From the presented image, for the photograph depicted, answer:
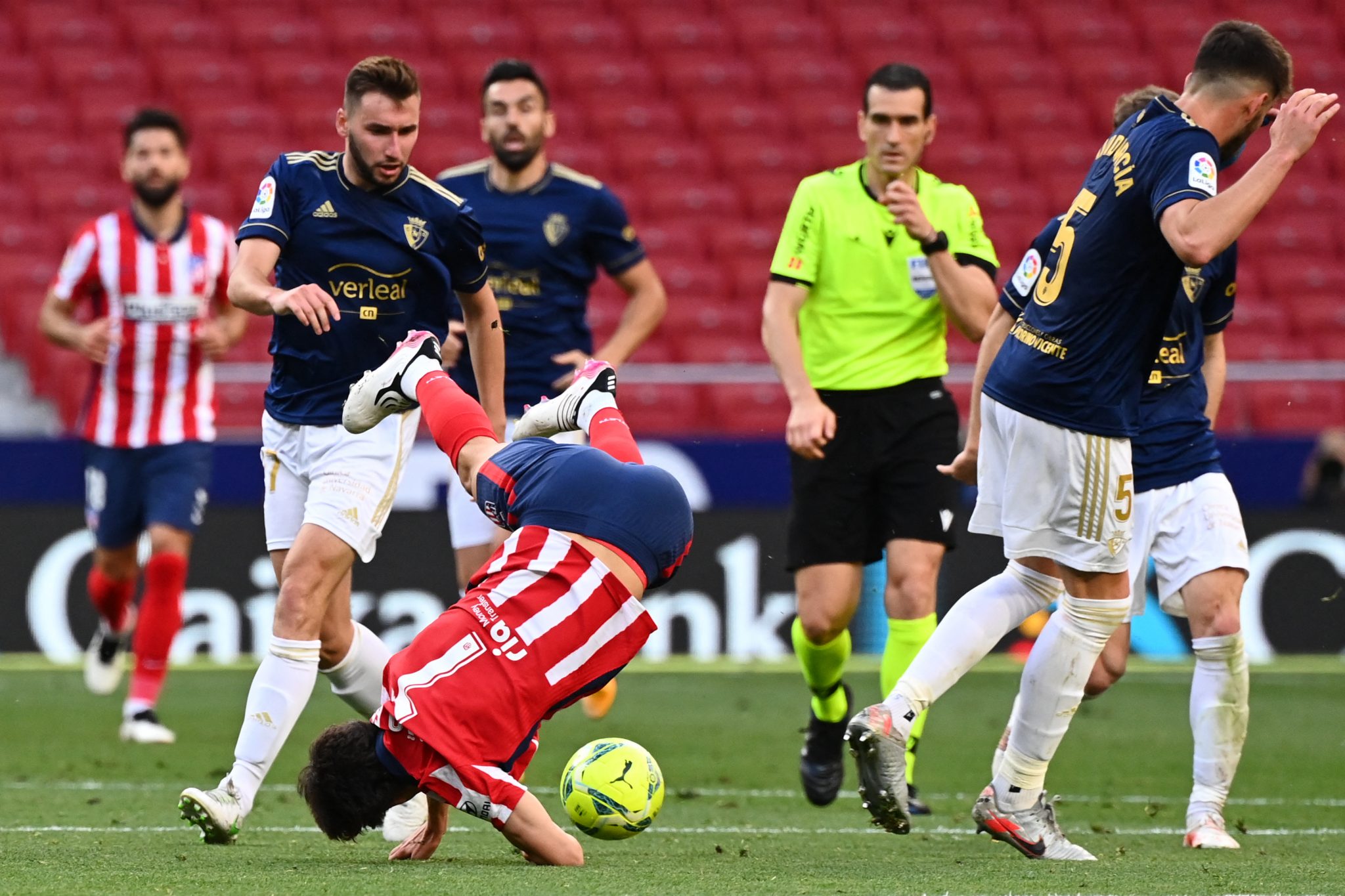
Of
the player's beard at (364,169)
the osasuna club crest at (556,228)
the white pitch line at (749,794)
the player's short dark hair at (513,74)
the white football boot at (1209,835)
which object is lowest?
the white pitch line at (749,794)

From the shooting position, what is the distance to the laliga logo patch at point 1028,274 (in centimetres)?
510

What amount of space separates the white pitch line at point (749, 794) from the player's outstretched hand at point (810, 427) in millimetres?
1290

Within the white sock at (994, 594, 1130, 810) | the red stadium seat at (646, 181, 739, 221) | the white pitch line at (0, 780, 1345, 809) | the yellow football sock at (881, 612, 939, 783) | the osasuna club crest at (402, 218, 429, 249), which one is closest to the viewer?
the white sock at (994, 594, 1130, 810)

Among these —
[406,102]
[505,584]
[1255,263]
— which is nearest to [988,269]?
[406,102]

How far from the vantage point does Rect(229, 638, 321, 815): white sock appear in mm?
5117

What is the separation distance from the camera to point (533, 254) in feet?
23.8

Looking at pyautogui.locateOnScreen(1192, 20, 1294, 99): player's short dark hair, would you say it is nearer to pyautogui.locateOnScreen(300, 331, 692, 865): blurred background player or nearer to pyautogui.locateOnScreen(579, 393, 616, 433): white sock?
pyautogui.locateOnScreen(300, 331, 692, 865): blurred background player

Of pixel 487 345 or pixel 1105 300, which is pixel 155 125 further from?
pixel 1105 300

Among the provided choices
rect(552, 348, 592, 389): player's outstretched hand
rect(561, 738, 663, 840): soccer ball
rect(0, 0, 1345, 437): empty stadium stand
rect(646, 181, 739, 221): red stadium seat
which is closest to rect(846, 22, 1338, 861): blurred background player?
rect(561, 738, 663, 840): soccer ball

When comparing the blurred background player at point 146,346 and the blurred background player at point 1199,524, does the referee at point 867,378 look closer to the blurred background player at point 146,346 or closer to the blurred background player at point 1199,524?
the blurred background player at point 1199,524

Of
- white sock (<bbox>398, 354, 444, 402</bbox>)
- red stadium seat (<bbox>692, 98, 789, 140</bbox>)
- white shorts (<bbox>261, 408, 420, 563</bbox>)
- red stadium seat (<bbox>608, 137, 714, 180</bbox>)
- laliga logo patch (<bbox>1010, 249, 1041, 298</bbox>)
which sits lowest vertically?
white shorts (<bbox>261, 408, 420, 563</bbox>)

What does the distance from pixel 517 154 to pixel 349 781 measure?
3.46 meters

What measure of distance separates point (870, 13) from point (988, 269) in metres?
13.0

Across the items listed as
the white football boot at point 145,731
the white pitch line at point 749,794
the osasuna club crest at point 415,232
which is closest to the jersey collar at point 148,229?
the white football boot at point 145,731
